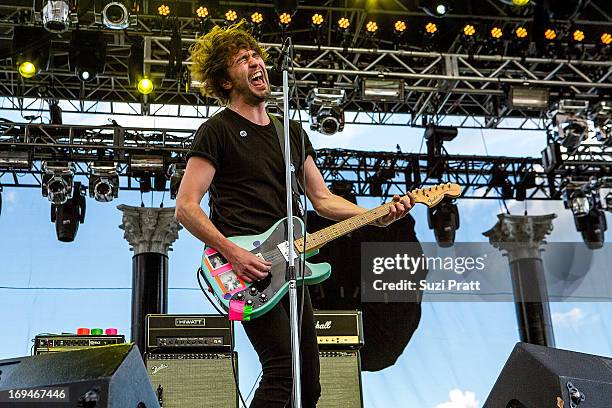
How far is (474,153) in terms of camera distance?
953cm

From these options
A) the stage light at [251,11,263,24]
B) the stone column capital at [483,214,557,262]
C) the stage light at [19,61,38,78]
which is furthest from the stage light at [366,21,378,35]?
the stone column capital at [483,214,557,262]

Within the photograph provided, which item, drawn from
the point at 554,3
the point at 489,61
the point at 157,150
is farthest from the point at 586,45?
the point at 157,150

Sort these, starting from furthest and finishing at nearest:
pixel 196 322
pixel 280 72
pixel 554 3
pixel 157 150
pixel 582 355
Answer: pixel 157 150 → pixel 554 3 → pixel 196 322 → pixel 280 72 → pixel 582 355

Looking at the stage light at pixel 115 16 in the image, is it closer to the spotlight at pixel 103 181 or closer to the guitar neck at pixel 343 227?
the spotlight at pixel 103 181

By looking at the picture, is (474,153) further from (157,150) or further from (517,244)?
(157,150)

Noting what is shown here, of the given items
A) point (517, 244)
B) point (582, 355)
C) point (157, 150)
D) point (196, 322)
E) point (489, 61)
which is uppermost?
point (489, 61)

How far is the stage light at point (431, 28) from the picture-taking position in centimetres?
766

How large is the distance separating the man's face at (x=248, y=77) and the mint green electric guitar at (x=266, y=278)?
0.50m

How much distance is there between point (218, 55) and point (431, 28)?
17.1ft

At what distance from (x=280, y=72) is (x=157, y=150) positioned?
586 centimetres

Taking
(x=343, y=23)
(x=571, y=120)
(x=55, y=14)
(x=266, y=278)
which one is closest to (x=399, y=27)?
(x=343, y=23)

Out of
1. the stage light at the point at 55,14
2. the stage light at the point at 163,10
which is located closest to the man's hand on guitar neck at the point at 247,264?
the stage light at the point at 55,14

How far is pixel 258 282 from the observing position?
7.86 feet

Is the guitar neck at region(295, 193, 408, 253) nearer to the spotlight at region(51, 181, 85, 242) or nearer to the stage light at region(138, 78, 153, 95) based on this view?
the stage light at region(138, 78, 153, 95)
